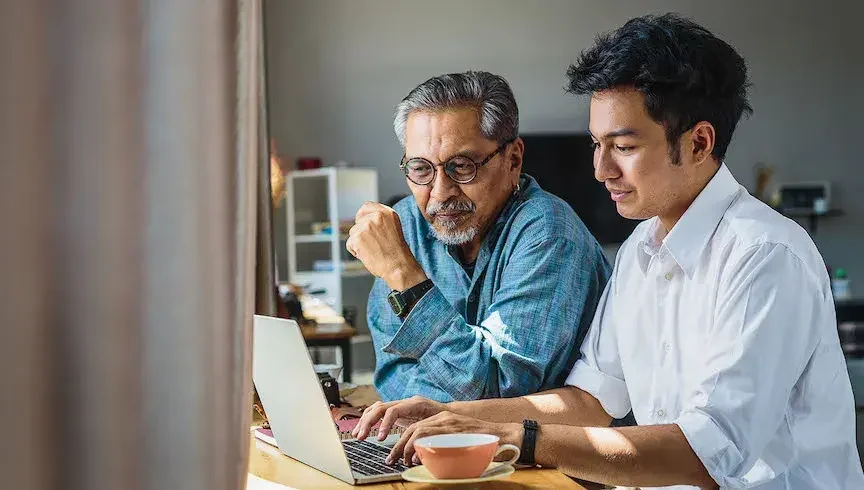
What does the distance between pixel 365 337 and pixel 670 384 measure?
6.07 meters

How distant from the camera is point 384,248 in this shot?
6.57 ft

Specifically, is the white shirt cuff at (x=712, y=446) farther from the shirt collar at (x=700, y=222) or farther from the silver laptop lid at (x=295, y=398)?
the silver laptop lid at (x=295, y=398)

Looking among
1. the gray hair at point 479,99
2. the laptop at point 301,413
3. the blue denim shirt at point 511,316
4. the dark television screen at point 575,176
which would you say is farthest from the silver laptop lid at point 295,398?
the dark television screen at point 575,176

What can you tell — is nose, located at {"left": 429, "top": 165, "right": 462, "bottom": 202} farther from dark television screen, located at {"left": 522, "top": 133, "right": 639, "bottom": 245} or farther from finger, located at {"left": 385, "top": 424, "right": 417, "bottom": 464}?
dark television screen, located at {"left": 522, "top": 133, "right": 639, "bottom": 245}

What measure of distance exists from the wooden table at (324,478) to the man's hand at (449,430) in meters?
0.05

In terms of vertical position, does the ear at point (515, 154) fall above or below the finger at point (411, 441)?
above

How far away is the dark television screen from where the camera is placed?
7.78 m

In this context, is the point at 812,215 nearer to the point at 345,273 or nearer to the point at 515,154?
A: the point at 345,273

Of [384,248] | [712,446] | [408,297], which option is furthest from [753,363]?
[384,248]

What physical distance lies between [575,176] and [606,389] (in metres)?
6.11

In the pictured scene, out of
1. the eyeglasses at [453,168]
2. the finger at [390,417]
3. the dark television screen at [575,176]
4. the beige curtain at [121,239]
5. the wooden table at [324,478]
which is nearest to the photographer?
the beige curtain at [121,239]

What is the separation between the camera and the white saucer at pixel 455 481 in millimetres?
1211

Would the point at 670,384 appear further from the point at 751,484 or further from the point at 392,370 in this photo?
the point at 392,370

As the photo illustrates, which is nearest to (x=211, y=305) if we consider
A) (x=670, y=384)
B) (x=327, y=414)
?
(x=327, y=414)
